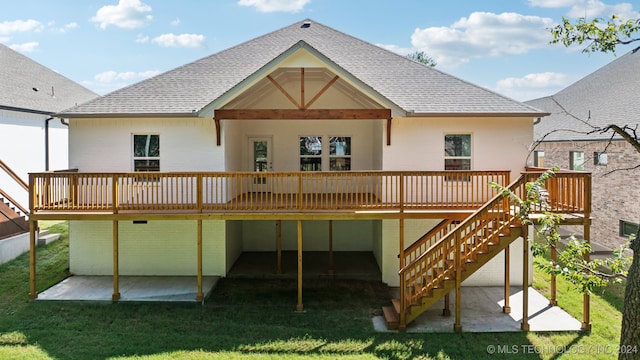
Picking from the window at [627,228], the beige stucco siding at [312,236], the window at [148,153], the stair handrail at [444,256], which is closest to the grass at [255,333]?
the stair handrail at [444,256]

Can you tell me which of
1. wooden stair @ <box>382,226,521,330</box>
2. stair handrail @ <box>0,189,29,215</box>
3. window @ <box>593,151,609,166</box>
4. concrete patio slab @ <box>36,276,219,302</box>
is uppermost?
window @ <box>593,151,609,166</box>

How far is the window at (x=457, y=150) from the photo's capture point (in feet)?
45.0

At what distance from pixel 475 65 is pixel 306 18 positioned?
24.8 meters

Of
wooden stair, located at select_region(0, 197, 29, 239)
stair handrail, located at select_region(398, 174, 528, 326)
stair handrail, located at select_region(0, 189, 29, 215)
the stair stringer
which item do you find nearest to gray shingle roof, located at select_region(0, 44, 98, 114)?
stair handrail, located at select_region(0, 189, 29, 215)

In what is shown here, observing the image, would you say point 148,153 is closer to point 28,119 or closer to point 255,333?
point 255,333

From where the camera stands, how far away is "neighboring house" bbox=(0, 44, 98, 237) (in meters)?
20.5

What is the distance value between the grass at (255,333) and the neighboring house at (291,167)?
87 cm

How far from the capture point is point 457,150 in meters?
13.8

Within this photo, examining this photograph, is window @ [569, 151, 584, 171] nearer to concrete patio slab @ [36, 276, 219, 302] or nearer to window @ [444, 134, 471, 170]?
window @ [444, 134, 471, 170]

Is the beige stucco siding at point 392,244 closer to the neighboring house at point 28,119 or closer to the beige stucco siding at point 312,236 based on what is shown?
the beige stucco siding at point 312,236

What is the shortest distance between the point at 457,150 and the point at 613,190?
26.5ft

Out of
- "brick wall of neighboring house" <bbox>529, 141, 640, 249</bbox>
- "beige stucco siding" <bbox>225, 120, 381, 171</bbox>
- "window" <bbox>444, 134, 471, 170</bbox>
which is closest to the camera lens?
"window" <bbox>444, 134, 471, 170</bbox>

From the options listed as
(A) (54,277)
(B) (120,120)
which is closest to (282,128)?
(B) (120,120)

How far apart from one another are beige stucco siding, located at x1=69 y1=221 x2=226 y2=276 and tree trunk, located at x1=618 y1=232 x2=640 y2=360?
10763 mm
